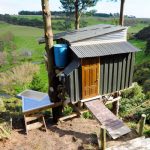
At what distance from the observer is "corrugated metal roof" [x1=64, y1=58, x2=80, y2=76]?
12195 mm

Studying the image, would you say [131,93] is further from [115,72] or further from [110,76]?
[110,76]

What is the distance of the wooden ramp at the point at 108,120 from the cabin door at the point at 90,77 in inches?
23.5

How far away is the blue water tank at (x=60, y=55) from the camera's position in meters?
12.7

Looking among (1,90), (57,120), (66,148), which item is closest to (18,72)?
(1,90)

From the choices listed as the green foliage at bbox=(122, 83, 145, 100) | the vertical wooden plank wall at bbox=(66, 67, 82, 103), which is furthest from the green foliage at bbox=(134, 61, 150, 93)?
the vertical wooden plank wall at bbox=(66, 67, 82, 103)

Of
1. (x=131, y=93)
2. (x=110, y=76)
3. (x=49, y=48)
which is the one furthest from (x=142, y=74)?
(x=49, y=48)

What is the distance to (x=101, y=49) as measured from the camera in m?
12.6

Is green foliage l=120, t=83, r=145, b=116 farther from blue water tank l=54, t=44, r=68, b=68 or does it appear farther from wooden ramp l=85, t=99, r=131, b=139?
blue water tank l=54, t=44, r=68, b=68

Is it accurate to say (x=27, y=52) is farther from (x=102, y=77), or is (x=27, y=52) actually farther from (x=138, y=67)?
(x=102, y=77)

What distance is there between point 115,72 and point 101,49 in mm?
1812

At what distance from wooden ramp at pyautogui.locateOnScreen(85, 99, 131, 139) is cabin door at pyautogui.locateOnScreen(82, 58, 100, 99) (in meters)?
0.60

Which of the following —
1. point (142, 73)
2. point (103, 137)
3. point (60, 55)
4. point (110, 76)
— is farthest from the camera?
point (142, 73)

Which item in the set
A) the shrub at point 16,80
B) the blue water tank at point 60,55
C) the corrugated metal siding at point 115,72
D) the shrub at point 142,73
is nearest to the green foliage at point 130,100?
the corrugated metal siding at point 115,72

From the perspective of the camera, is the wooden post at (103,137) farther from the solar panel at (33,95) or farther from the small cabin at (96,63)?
the solar panel at (33,95)
